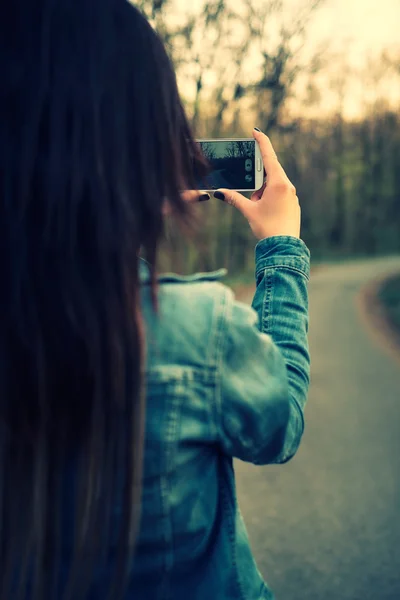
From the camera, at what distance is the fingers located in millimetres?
1150

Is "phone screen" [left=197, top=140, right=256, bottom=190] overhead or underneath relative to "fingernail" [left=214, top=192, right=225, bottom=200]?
overhead

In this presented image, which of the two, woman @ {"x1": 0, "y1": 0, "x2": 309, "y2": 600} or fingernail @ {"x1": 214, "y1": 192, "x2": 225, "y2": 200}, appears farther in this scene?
fingernail @ {"x1": 214, "y1": 192, "x2": 225, "y2": 200}

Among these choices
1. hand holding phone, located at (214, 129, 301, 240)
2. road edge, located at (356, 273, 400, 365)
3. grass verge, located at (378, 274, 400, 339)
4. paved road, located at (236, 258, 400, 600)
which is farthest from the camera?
grass verge, located at (378, 274, 400, 339)

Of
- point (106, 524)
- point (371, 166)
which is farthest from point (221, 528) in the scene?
point (371, 166)

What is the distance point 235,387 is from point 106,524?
25 centimetres

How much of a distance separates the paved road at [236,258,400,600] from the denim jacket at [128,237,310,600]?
2250 millimetres

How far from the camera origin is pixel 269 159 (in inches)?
46.1

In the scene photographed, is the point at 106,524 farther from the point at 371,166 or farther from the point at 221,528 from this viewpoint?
the point at 371,166

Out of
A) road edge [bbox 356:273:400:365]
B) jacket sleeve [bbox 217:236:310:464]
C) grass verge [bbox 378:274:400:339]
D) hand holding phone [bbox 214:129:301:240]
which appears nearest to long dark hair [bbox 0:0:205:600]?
jacket sleeve [bbox 217:236:310:464]

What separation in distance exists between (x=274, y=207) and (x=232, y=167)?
0.30 metres

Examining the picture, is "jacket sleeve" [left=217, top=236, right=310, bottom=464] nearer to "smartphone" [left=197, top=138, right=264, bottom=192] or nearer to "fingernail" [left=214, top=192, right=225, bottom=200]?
"fingernail" [left=214, top=192, right=225, bottom=200]

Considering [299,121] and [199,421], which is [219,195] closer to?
[199,421]

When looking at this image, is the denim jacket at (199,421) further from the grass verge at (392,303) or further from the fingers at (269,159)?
the grass verge at (392,303)

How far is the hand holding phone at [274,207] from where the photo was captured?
1117 mm
